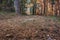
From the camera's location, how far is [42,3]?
21.0 metres

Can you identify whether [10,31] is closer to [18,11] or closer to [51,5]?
[18,11]

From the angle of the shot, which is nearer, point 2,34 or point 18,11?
point 2,34

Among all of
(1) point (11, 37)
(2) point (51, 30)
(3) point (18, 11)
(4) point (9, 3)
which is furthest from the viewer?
(4) point (9, 3)

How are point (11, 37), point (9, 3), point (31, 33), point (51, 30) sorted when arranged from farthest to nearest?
point (9, 3), point (51, 30), point (31, 33), point (11, 37)

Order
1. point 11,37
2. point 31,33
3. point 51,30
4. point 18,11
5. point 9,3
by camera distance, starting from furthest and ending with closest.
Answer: point 9,3 → point 18,11 → point 51,30 → point 31,33 → point 11,37

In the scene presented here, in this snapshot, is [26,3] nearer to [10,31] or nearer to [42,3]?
[42,3]

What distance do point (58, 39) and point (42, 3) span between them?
1503 cm

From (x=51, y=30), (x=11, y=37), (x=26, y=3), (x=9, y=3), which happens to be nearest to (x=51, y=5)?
(x=26, y=3)

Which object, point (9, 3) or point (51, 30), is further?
point (9, 3)

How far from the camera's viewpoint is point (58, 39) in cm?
637

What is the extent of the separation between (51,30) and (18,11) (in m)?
6.54

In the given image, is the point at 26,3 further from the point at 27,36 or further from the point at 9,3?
the point at 27,36

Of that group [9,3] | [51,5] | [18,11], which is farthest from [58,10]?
[18,11]

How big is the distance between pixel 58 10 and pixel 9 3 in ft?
23.0
